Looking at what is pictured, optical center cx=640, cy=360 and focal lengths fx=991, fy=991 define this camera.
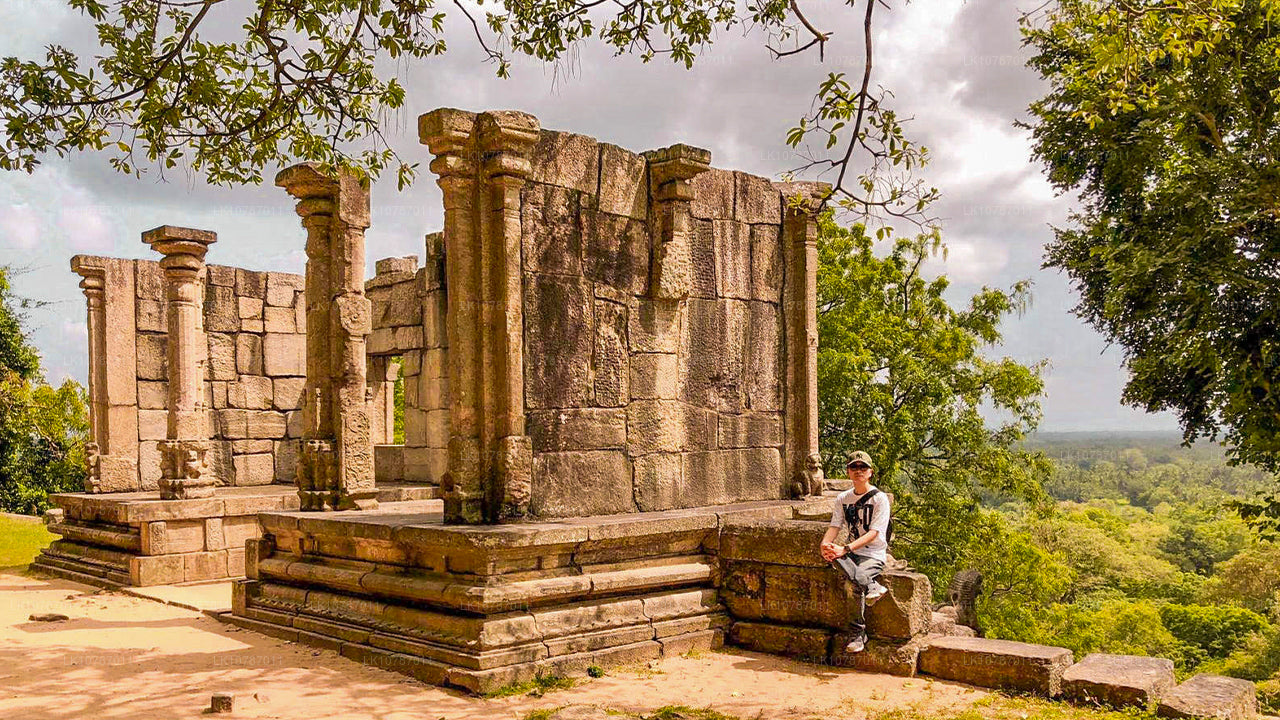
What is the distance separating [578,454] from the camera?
7320 mm

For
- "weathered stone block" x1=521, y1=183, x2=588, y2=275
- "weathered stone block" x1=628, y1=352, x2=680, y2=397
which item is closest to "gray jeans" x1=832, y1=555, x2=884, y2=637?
"weathered stone block" x1=628, y1=352, x2=680, y2=397

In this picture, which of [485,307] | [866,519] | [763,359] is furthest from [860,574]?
[485,307]

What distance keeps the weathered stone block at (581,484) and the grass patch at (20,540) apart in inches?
380

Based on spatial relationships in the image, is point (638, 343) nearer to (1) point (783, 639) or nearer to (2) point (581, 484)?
(2) point (581, 484)

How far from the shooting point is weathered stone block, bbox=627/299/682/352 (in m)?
7.81

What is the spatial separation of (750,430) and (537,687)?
3.42 meters

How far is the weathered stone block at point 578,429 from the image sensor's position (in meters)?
7.09

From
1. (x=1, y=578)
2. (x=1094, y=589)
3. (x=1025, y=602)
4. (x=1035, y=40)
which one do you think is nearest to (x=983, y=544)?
(x=1025, y=602)

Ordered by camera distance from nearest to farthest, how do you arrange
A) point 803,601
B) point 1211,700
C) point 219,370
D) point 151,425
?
1. point 1211,700
2. point 803,601
3. point 151,425
4. point 219,370

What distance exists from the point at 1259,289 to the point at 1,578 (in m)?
16.1

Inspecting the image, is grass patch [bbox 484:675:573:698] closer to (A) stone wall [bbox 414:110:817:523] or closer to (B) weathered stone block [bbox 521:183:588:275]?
(A) stone wall [bbox 414:110:817:523]

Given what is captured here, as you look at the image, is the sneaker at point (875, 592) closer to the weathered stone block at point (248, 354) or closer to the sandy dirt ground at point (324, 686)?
the sandy dirt ground at point (324, 686)

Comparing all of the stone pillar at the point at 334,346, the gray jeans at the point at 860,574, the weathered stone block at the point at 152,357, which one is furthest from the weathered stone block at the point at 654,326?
the weathered stone block at the point at 152,357

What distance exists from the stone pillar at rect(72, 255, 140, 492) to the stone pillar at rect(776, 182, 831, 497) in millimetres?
9142
